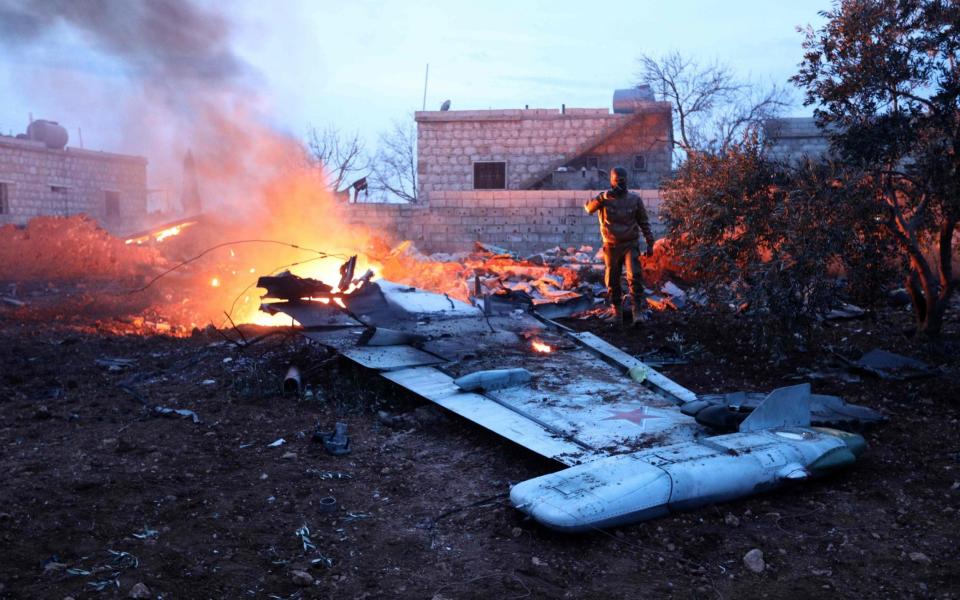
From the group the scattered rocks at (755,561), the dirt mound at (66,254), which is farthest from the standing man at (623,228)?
the dirt mound at (66,254)

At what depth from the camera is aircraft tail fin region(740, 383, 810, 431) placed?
4.80 m

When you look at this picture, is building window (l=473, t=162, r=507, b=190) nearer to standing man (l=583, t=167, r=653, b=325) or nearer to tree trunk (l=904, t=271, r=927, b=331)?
standing man (l=583, t=167, r=653, b=325)

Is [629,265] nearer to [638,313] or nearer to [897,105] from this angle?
[638,313]

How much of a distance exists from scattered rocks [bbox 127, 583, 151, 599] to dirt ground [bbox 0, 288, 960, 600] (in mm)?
11

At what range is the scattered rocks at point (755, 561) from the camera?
3.52m

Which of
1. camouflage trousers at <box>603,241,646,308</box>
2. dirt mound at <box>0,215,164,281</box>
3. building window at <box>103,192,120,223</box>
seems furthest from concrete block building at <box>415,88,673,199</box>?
building window at <box>103,192,120,223</box>

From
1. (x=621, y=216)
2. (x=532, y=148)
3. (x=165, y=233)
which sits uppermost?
(x=532, y=148)

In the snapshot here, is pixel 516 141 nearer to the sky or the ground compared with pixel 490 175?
nearer to the sky

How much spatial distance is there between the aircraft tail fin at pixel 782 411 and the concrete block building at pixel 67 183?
2756 centimetres

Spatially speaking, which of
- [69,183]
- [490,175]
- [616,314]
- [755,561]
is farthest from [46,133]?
[755,561]

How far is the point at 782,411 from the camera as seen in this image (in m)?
4.91

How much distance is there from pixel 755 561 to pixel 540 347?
13.6 ft

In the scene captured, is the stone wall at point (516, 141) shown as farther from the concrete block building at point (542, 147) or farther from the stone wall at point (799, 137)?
the stone wall at point (799, 137)

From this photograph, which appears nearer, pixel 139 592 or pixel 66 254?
pixel 139 592
